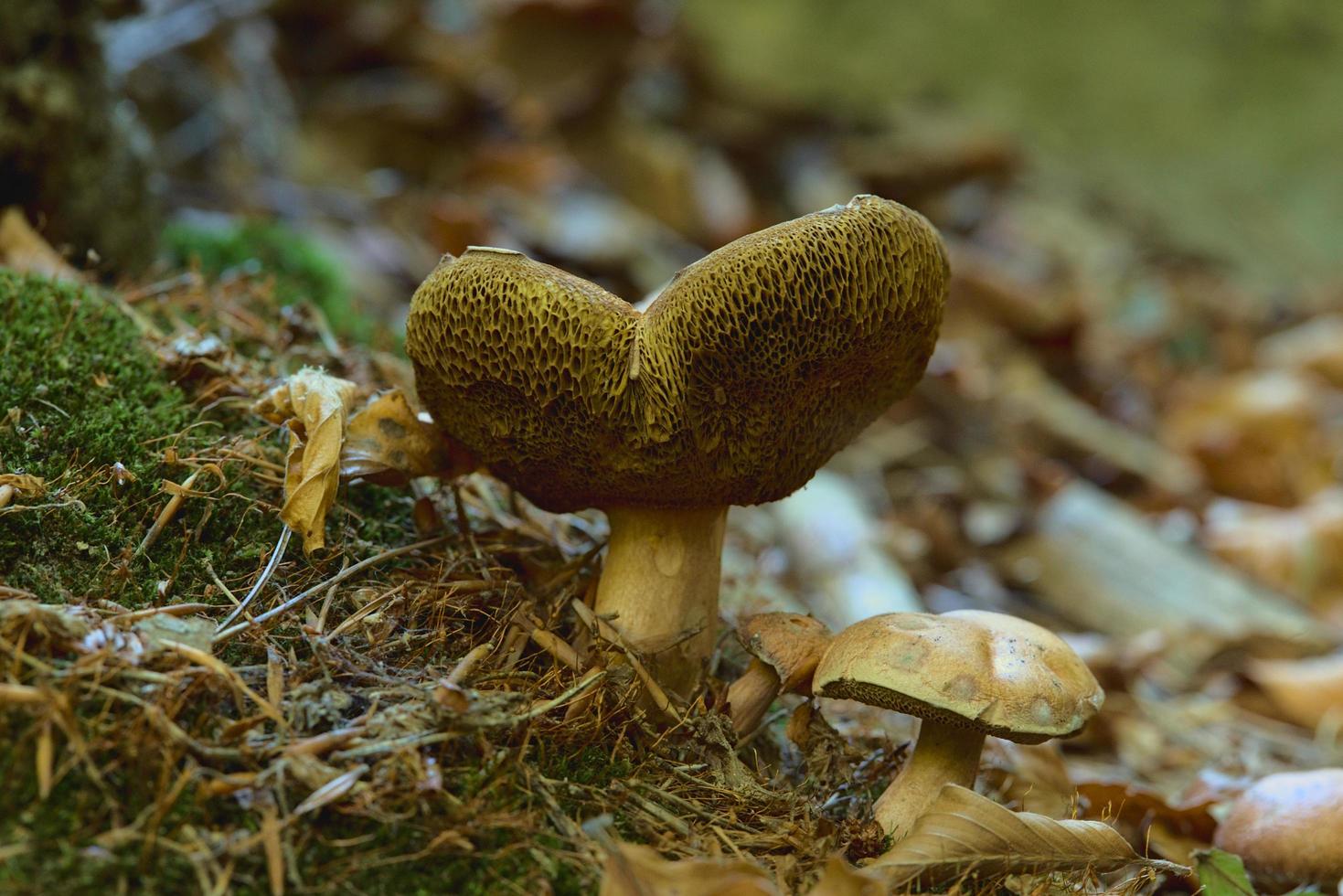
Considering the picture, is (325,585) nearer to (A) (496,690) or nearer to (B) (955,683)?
(A) (496,690)

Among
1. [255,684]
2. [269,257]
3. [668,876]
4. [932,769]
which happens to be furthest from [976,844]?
[269,257]

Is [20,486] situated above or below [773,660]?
above

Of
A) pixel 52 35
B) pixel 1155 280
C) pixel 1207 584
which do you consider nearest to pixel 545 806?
pixel 52 35

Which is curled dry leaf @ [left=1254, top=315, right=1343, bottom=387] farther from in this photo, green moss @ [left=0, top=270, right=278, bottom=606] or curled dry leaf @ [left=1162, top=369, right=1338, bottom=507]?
green moss @ [left=0, top=270, right=278, bottom=606]

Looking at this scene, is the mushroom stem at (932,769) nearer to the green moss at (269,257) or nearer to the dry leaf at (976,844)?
the dry leaf at (976,844)

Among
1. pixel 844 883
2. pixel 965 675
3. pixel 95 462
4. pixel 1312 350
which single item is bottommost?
pixel 1312 350

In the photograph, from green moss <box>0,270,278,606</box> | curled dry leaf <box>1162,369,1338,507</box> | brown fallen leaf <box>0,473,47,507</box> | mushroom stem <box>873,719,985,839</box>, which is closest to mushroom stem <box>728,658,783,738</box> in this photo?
mushroom stem <box>873,719,985,839</box>

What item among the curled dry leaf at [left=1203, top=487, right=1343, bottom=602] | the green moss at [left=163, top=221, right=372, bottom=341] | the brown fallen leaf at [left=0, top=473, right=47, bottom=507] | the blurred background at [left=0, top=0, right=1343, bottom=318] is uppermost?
the blurred background at [left=0, top=0, right=1343, bottom=318]

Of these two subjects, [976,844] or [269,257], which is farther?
[269,257]

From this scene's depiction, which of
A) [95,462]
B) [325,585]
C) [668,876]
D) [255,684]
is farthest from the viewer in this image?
[95,462]
